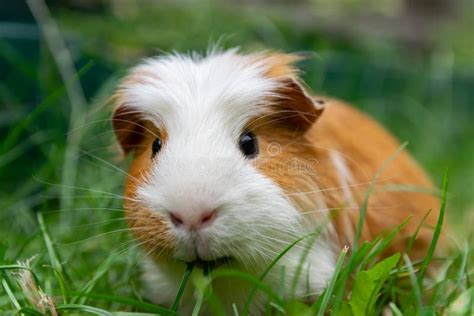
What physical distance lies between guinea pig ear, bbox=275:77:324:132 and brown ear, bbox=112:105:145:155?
1.52 feet

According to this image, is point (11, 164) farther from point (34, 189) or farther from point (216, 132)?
point (216, 132)

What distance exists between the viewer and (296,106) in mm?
1946

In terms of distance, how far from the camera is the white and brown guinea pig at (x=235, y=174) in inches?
62.4

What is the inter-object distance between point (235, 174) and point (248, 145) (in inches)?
9.2

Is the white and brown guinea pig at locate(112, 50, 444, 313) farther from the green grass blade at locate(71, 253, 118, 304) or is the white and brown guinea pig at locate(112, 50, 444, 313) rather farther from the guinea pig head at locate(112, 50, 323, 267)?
the green grass blade at locate(71, 253, 118, 304)

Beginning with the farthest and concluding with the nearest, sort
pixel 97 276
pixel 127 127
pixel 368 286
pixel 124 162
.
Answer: pixel 124 162 < pixel 127 127 < pixel 97 276 < pixel 368 286

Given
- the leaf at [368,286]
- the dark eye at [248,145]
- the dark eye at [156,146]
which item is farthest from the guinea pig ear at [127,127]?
the leaf at [368,286]

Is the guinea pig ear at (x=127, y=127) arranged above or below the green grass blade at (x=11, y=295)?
above

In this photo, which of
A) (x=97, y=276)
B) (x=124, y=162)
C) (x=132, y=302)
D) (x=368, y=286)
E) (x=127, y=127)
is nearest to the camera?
(x=132, y=302)

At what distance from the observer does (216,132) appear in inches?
68.3

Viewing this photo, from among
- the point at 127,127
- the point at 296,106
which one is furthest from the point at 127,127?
the point at 296,106

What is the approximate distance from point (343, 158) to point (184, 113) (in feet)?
2.32

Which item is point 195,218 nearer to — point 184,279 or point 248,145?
point 184,279

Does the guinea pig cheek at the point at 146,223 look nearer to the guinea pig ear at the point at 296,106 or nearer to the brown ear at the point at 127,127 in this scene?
the brown ear at the point at 127,127
